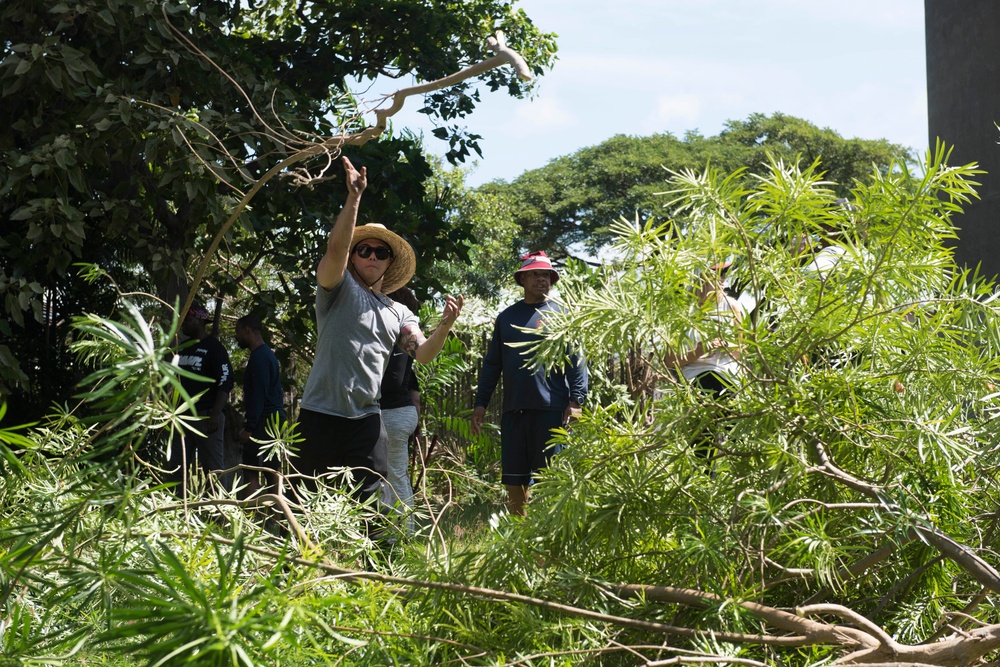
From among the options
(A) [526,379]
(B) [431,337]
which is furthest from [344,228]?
(A) [526,379]

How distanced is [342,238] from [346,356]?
0.45m

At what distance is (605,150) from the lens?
98.3 feet

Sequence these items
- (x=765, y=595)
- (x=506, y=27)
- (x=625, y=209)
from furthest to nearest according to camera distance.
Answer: (x=625, y=209), (x=506, y=27), (x=765, y=595)

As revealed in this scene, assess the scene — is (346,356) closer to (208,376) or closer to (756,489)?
(756,489)

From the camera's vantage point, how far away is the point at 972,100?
5.63 m

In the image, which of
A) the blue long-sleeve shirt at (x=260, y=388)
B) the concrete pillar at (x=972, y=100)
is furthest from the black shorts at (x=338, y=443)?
the concrete pillar at (x=972, y=100)

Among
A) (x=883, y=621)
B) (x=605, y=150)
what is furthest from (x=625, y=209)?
(x=883, y=621)

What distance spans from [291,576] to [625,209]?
27727 mm

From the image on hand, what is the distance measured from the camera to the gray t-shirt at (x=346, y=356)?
136 inches

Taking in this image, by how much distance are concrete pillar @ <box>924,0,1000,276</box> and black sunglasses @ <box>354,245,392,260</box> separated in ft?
11.6

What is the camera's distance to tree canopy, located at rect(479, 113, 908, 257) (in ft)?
94.5

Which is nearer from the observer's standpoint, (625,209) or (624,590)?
(624,590)

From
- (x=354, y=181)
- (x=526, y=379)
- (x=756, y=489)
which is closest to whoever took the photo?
(x=756, y=489)

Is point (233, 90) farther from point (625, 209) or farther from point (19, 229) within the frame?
point (625, 209)
